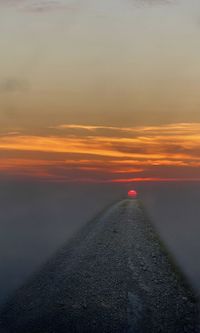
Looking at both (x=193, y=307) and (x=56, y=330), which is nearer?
(x=56, y=330)

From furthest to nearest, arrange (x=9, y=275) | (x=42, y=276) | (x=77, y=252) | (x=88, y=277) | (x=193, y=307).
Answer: (x=77, y=252) < (x=9, y=275) < (x=42, y=276) < (x=88, y=277) < (x=193, y=307)

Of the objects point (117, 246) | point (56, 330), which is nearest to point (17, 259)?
point (117, 246)

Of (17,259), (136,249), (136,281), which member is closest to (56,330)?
(136,281)

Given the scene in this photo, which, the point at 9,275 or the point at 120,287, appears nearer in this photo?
the point at 120,287

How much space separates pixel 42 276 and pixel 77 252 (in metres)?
16.6

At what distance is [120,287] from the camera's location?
65500 mm

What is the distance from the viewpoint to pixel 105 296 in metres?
61.5

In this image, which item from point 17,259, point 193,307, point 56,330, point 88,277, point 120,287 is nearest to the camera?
point 56,330

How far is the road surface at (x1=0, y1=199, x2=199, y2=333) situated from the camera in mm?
53750

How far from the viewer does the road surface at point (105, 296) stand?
53750 millimetres

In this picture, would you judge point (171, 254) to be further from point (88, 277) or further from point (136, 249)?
point (88, 277)

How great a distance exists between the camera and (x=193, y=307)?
59.9m

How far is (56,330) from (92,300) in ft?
31.2

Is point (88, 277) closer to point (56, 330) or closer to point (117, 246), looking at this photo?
point (56, 330)
